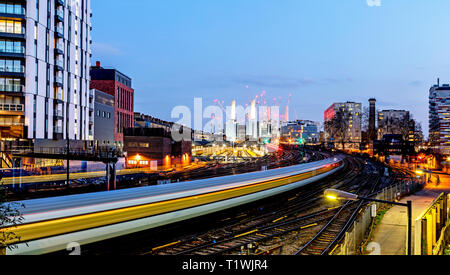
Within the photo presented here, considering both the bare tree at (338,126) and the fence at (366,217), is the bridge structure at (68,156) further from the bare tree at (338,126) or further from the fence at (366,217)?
the bare tree at (338,126)

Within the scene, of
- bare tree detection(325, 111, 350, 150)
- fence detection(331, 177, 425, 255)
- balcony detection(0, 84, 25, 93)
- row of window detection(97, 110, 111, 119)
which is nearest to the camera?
fence detection(331, 177, 425, 255)

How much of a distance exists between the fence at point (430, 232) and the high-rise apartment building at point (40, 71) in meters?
40.7

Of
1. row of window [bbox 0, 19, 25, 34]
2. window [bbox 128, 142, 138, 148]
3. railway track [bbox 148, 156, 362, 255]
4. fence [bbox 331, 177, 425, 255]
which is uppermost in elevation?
row of window [bbox 0, 19, 25, 34]

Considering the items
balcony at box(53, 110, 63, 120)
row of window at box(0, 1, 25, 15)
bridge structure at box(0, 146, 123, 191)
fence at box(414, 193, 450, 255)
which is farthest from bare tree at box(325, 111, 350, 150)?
fence at box(414, 193, 450, 255)

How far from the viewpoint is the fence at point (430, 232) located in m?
12.7

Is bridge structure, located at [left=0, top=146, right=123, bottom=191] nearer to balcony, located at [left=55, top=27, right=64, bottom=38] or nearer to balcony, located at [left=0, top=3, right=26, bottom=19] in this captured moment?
balcony, located at [left=55, top=27, right=64, bottom=38]

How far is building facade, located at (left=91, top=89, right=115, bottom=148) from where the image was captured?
7319 cm

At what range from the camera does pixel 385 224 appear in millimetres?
20828

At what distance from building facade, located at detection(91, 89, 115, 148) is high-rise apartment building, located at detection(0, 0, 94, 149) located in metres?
10.6

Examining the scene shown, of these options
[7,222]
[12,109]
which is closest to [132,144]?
[12,109]

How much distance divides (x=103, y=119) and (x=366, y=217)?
2687 inches

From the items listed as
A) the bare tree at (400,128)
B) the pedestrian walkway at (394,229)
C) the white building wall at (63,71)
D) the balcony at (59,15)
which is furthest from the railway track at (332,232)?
the bare tree at (400,128)

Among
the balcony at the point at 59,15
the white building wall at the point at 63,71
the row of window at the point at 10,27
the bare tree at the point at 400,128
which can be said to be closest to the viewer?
the row of window at the point at 10,27
